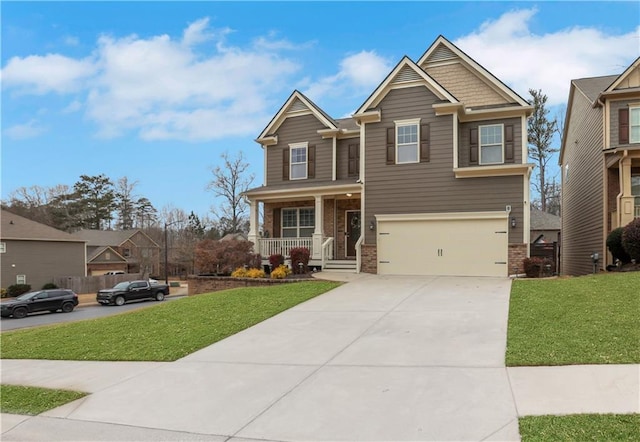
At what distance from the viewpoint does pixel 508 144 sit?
15.5 metres

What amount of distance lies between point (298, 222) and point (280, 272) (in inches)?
157

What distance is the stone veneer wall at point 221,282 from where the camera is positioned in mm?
14800

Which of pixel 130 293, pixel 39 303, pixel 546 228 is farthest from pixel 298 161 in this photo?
pixel 546 228

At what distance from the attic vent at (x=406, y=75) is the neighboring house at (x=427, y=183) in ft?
0.11

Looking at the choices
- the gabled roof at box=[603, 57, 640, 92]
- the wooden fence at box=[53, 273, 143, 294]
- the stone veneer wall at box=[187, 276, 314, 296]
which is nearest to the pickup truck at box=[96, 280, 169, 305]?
the wooden fence at box=[53, 273, 143, 294]

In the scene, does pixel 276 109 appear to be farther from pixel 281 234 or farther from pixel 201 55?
pixel 281 234

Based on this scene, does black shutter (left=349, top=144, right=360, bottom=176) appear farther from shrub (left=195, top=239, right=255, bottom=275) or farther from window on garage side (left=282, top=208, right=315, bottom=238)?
shrub (left=195, top=239, right=255, bottom=275)

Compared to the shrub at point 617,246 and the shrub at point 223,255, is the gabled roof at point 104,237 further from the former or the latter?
the shrub at point 617,246

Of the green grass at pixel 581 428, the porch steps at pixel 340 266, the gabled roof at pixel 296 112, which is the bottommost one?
the green grass at pixel 581 428

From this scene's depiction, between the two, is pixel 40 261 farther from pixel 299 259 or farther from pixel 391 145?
pixel 391 145

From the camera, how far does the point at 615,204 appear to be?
15.7m

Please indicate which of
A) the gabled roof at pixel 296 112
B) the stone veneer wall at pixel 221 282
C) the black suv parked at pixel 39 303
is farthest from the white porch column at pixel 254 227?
the black suv parked at pixel 39 303

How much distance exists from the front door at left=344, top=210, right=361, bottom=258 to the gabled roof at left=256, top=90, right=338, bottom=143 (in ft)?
12.2

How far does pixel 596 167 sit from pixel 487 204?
5.83m
